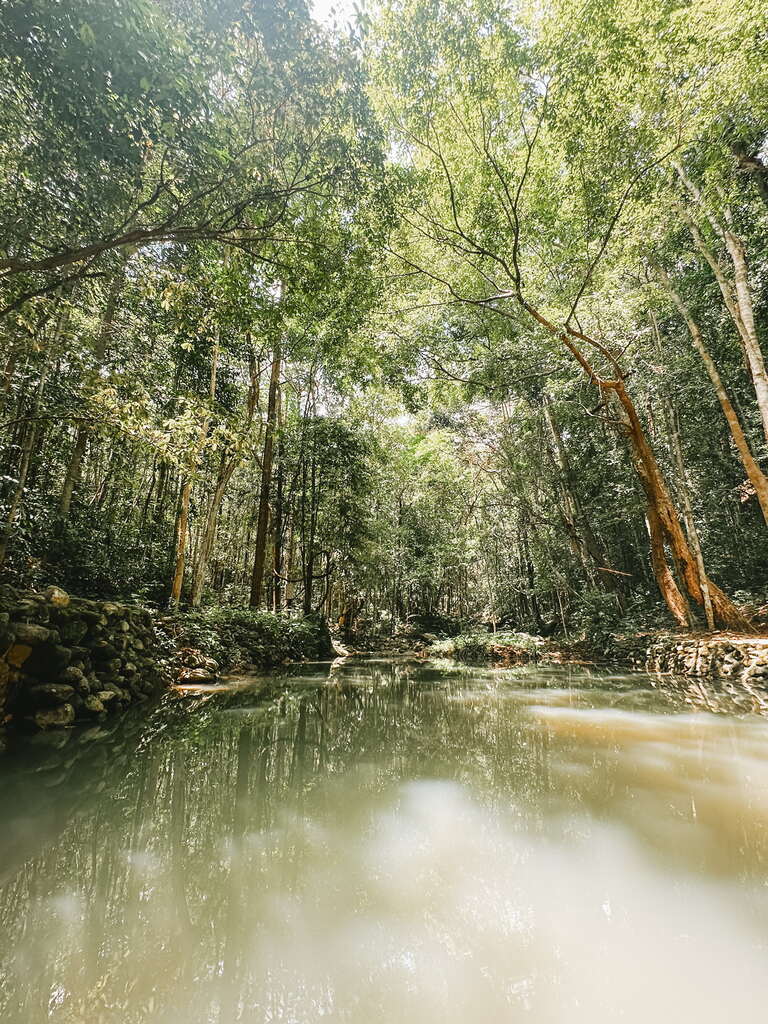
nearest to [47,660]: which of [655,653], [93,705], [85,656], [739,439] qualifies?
[85,656]

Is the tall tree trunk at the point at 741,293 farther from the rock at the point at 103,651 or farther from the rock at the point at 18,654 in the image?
the rock at the point at 18,654

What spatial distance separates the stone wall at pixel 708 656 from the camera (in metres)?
6.73

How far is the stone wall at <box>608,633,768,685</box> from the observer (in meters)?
6.73

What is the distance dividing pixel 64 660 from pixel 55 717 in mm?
574

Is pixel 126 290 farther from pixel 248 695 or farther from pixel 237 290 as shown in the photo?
pixel 248 695

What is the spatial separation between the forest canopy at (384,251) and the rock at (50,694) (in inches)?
106

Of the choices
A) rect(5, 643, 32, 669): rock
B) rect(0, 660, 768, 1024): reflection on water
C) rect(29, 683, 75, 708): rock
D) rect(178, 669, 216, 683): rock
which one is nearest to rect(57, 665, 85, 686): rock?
rect(29, 683, 75, 708): rock

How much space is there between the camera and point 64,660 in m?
4.47

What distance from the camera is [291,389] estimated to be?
14.6 metres

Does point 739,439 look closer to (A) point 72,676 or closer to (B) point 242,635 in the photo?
(B) point 242,635

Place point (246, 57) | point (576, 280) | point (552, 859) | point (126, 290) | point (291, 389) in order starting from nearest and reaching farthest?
point (552, 859) < point (246, 57) < point (126, 290) < point (576, 280) < point (291, 389)

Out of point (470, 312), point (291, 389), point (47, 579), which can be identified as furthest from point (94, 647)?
point (291, 389)

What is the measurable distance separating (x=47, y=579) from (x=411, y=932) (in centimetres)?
818

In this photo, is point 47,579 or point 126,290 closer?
point 126,290
